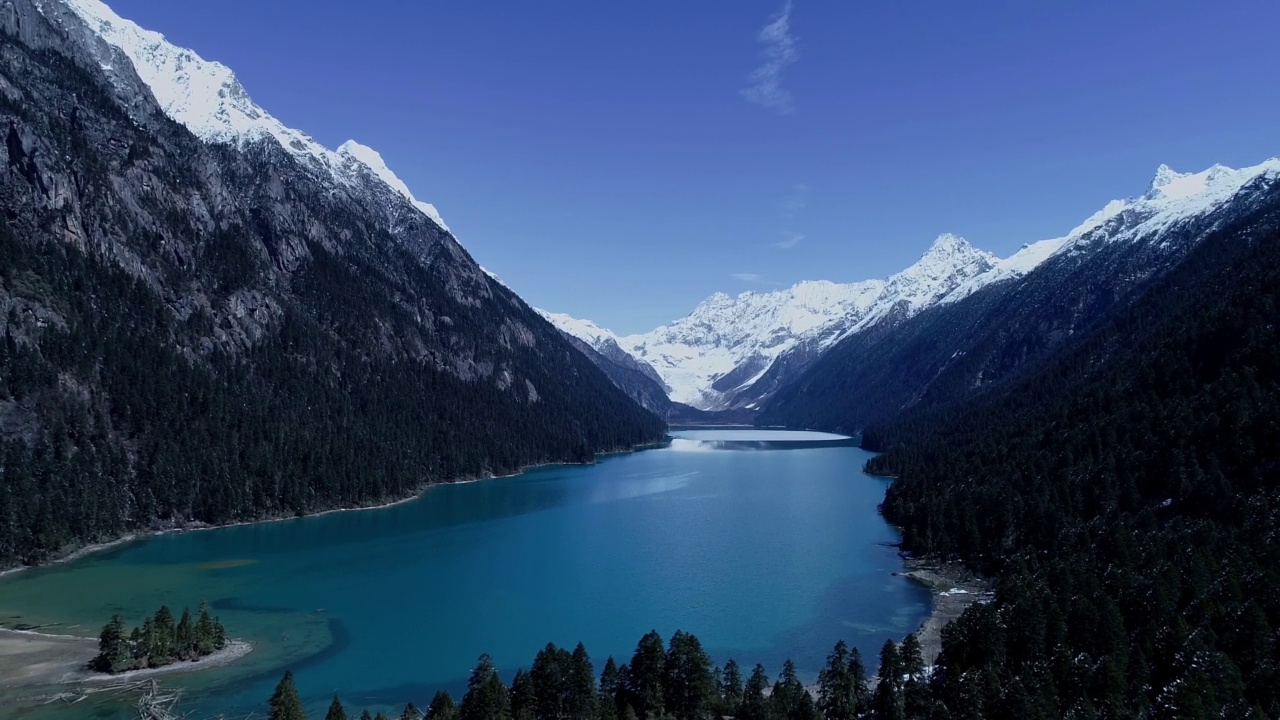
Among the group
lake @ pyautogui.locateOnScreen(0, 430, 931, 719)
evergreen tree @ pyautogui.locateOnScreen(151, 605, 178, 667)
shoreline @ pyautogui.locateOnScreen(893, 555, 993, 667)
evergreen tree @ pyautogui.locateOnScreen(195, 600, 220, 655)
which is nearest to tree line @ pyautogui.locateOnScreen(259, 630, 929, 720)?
lake @ pyautogui.locateOnScreen(0, 430, 931, 719)

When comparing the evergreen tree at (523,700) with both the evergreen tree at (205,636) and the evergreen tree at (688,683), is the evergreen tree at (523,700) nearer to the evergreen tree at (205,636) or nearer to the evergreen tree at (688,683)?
the evergreen tree at (688,683)

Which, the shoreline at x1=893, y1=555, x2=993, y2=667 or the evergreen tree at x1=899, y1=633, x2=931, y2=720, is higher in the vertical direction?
the evergreen tree at x1=899, y1=633, x2=931, y2=720

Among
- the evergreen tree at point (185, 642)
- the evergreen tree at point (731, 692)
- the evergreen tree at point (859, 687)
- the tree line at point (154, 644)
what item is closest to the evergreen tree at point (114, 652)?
the tree line at point (154, 644)

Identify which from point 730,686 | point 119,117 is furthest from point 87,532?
point 119,117

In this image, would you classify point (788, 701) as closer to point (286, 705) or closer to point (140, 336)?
point (286, 705)

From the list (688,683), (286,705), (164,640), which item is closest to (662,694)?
(688,683)

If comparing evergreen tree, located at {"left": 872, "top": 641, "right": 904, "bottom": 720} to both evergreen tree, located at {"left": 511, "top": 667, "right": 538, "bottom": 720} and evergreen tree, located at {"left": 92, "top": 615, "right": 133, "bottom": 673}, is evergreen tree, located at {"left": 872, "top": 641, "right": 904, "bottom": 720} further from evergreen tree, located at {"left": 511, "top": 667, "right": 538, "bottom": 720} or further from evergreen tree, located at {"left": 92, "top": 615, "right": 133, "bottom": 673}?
evergreen tree, located at {"left": 92, "top": 615, "right": 133, "bottom": 673}
